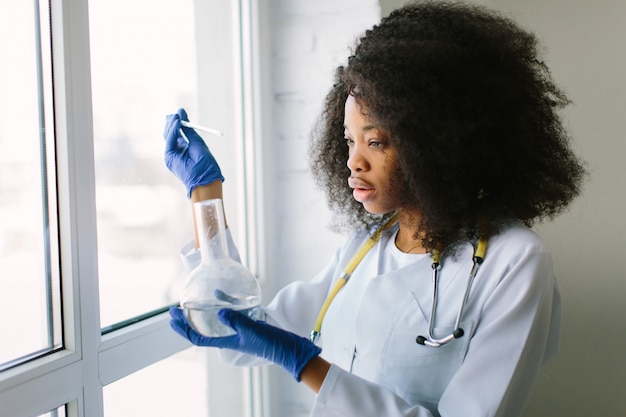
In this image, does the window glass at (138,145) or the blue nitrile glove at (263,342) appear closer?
the blue nitrile glove at (263,342)

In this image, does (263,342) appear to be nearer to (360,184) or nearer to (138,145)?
(360,184)

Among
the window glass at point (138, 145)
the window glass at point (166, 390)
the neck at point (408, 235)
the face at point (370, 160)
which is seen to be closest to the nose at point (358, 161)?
the face at point (370, 160)

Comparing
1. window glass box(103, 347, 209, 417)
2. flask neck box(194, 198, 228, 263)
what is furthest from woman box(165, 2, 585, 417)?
window glass box(103, 347, 209, 417)

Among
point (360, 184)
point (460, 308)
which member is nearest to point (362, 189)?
point (360, 184)

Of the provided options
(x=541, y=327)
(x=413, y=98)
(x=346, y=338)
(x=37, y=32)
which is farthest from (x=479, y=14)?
(x=37, y=32)

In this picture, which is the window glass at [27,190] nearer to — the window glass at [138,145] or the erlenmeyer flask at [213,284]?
the window glass at [138,145]

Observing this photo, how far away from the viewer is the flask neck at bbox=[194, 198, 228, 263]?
945 mm

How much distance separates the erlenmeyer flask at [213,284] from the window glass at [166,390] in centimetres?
35

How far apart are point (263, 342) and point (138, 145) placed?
553 millimetres

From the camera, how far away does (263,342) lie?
3.11ft

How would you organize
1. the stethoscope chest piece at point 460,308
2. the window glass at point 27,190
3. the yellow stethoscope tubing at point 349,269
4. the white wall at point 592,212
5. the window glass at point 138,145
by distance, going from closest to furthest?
the window glass at point 27,190 < the stethoscope chest piece at point 460,308 < the window glass at point 138,145 < the yellow stethoscope tubing at point 349,269 < the white wall at point 592,212

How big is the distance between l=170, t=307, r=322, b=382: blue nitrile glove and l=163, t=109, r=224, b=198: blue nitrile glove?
298 millimetres

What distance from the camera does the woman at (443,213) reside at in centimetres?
96

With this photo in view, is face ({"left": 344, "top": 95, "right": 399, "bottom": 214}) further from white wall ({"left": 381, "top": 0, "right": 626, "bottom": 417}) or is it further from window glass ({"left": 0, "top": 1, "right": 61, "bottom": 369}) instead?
white wall ({"left": 381, "top": 0, "right": 626, "bottom": 417})
